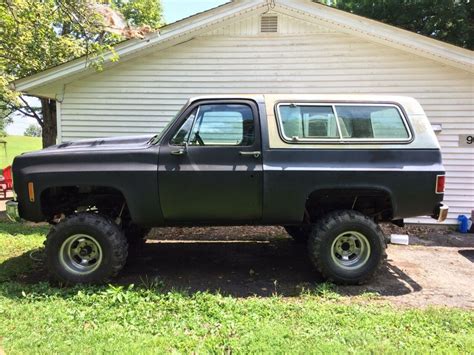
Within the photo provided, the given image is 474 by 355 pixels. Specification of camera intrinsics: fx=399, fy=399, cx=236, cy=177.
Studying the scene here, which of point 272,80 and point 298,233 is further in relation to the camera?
point 272,80

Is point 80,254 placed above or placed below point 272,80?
below

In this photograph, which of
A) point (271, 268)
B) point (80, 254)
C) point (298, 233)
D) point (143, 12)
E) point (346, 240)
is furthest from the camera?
point (143, 12)

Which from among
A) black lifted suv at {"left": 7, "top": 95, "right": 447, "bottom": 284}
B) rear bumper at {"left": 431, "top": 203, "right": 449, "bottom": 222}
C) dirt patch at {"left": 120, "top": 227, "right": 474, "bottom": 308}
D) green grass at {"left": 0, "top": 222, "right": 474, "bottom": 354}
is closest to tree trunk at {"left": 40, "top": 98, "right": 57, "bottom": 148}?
dirt patch at {"left": 120, "top": 227, "right": 474, "bottom": 308}

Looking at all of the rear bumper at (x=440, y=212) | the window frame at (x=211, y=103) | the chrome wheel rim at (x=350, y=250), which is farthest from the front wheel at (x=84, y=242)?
the rear bumper at (x=440, y=212)

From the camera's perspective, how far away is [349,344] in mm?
3348

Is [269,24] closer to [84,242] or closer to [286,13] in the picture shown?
[286,13]

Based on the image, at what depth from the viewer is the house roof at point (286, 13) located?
7.55 meters

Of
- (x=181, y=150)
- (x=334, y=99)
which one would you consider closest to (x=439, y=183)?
(x=334, y=99)

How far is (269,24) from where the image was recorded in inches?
324

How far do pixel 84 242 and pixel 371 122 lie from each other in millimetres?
3712

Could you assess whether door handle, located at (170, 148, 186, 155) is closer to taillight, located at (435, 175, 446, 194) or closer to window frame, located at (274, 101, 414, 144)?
window frame, located at (274, 101, 414, 144)

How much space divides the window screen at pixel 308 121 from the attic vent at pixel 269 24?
3.98 meters

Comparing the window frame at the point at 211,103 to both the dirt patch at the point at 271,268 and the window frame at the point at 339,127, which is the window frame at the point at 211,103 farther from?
the dirt patch at the point at 271,268

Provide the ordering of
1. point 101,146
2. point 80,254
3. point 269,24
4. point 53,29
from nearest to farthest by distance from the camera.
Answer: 1. point 80,254
2. point 101,146
3. point 269,24
4. point 53,29
